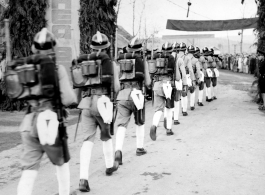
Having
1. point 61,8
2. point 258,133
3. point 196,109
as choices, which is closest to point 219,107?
point 196,109

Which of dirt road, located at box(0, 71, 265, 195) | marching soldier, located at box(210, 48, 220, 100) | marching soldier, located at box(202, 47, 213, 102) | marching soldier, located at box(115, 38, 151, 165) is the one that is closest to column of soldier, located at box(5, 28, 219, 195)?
marching soldier, located at box(115, 38, 151, 165)

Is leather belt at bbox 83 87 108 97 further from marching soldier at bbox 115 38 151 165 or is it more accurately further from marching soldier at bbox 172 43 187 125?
marching soldier at bbox 172 43 187 125

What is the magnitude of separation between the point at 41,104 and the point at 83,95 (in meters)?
1.51

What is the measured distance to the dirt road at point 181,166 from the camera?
6.04m

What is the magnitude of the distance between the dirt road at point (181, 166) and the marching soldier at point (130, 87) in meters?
0.68

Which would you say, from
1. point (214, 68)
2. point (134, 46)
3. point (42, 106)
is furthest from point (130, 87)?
point (214, 68)

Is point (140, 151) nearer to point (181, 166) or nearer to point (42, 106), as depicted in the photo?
point (181, 166)

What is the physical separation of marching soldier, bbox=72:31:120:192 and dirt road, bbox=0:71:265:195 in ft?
1.83

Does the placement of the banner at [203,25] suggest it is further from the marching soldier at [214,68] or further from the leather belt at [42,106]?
the leather belt at [42,106]

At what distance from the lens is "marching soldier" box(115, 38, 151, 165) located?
291 inches

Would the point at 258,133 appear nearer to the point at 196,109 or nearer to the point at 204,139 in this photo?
the point at 204,139

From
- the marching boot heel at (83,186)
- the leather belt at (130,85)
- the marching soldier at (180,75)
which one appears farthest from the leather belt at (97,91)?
the marching soldier at (180,75)

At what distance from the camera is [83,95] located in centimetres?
622

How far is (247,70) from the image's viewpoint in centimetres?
4250
